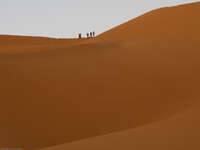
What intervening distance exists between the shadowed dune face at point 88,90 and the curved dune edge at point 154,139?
56 cm

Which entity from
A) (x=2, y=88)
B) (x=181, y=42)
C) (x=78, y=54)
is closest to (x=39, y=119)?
(x=2, y=88)

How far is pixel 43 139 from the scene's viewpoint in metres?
3.69

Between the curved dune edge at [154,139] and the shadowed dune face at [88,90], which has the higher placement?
the shadowed dune face at [88,90]

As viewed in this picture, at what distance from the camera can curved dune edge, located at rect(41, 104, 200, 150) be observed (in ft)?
9.72

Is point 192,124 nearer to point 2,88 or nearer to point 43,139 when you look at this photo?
point 43,139

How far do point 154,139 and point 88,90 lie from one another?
235 cm

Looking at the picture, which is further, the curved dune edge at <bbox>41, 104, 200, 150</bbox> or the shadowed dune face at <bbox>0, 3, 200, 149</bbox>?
the shadowed dune face at <bbox>0, 3, 200, 149</bbox>

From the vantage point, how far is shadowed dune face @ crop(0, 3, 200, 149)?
3.99 meters

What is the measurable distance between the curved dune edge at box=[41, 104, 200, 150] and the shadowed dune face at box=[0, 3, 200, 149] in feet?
A: 1.83

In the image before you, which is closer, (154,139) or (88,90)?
(154,139)

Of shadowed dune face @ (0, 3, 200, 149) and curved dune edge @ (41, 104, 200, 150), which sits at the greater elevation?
shadowed dune face @ (0, 3, 200, 149)

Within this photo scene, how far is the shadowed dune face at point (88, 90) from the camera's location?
3993 millimetres

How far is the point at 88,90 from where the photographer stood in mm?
5262

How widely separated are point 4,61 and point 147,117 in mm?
3855
